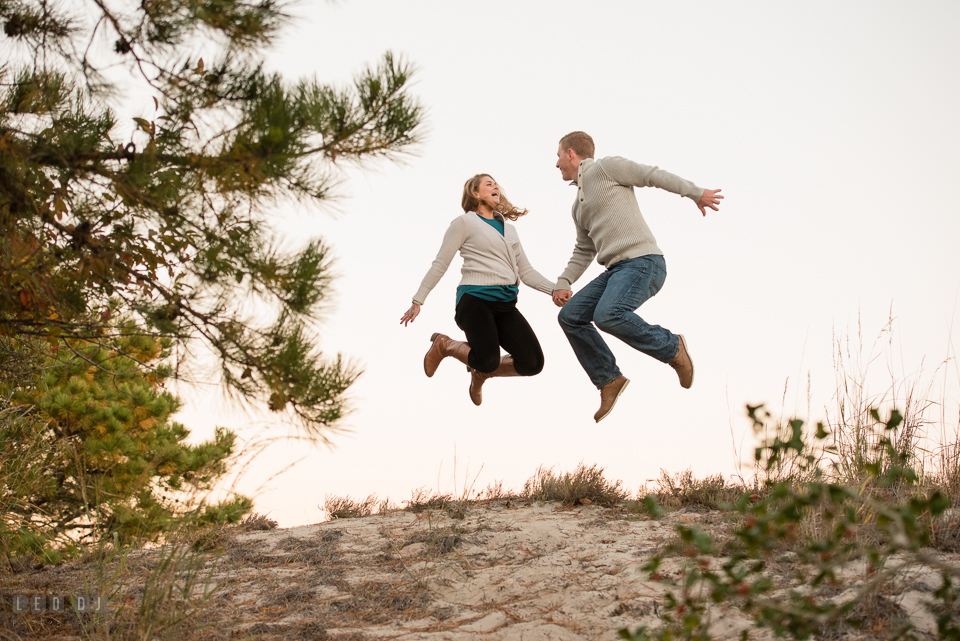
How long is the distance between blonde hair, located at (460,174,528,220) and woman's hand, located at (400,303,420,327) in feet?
3.42

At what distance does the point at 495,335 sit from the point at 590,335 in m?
0.68

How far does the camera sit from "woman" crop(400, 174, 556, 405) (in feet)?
17.2

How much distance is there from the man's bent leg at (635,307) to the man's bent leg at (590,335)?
22 centimetres

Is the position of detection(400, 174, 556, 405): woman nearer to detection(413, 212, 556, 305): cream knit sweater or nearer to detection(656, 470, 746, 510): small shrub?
detection(413, 212, 556, 305): cream knit sweater

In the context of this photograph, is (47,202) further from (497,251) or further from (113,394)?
(113,394)

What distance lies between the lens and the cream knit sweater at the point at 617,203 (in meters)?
4.91

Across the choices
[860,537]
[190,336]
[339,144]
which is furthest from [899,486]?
[190,336]

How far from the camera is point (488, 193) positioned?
5.62 meters

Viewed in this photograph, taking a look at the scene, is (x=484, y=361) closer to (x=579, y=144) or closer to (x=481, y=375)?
(x=481, y=375)

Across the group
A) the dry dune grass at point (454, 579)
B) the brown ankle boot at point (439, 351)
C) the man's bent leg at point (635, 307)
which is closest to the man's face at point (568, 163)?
the man's bent leg at point (635, 307)

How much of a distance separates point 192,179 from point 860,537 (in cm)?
336

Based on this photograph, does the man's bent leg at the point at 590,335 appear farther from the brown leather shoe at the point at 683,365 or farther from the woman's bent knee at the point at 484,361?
the woman's bent knee at the point at 484,361

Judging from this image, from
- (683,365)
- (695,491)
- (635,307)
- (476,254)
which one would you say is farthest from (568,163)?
(695,491)

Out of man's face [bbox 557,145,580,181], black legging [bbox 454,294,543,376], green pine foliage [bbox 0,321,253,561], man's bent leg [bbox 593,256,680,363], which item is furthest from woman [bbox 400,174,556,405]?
green pine foliage [bbox 0,321,253,561]
